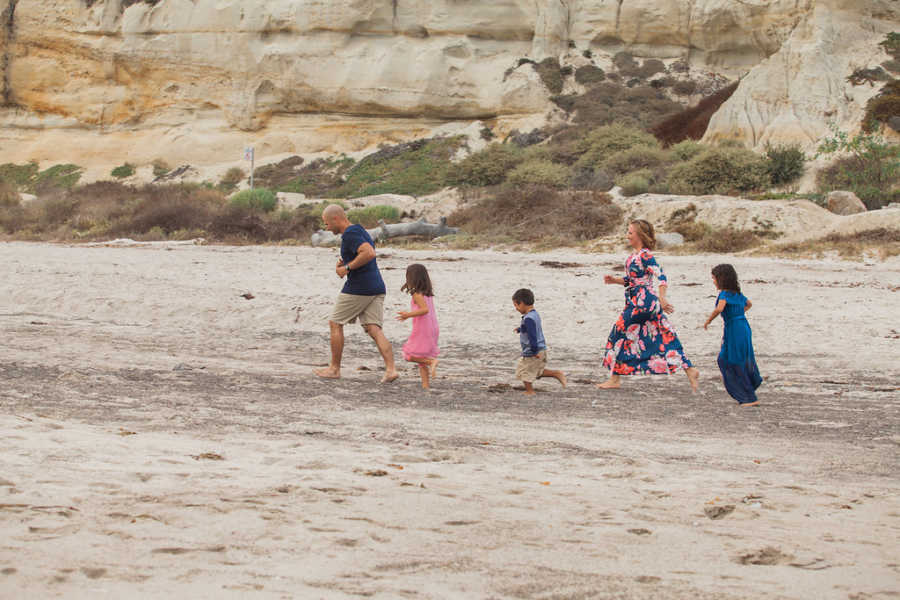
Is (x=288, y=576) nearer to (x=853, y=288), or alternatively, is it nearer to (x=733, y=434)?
(x=733, y=434)

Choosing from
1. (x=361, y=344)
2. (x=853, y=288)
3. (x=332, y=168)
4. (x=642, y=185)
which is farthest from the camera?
(x=332, y=168)

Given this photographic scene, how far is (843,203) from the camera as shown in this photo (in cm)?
1938

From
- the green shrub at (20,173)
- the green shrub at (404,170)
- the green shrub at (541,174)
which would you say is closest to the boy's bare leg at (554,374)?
the green shrub at (541,174)

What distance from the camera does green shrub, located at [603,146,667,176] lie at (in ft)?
90.2

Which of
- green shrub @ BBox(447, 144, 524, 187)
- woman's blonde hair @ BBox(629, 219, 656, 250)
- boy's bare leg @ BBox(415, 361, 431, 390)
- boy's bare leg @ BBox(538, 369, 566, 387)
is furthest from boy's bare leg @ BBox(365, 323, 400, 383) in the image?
green shrub @ BBox(447, 144, 524, 187)

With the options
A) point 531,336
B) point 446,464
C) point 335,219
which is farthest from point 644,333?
point 446,464

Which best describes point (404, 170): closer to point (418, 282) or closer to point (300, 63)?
point (300, 63)

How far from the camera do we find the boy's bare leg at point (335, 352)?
7.75m

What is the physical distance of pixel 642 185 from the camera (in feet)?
77.4

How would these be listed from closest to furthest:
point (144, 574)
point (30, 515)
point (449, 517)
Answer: point (144, 574) → point (30, 515) → point (449, 517)

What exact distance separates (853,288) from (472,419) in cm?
783

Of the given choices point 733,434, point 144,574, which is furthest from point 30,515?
point 733,434

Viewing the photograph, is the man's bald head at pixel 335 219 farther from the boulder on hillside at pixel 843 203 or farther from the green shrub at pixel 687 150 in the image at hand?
the green shrub at pixel 687 150

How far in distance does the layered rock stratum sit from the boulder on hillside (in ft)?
57.5
